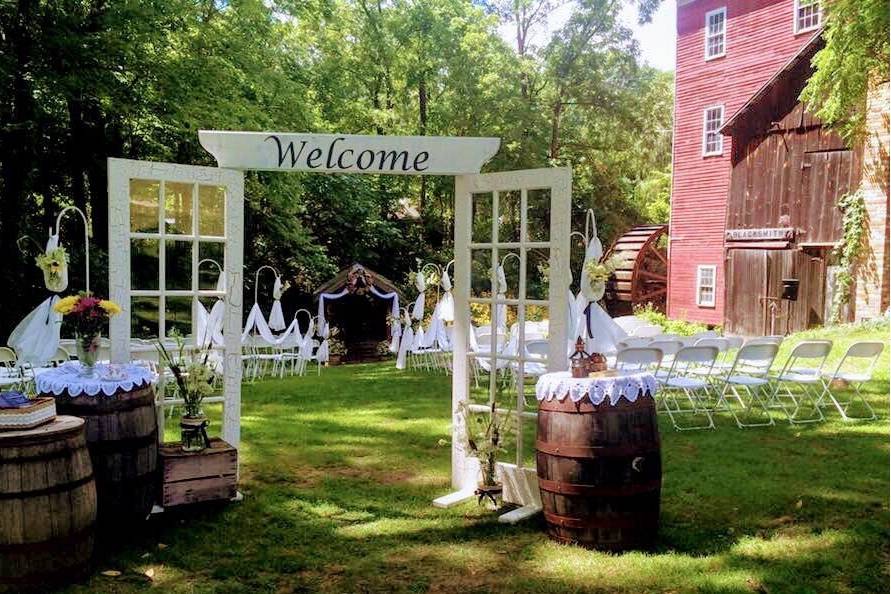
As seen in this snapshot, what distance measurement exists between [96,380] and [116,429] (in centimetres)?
33

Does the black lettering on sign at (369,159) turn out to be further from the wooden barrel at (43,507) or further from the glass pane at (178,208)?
the wooden barrel at (43,507)

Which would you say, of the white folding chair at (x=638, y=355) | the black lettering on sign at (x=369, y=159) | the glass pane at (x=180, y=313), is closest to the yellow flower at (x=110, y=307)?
the black lettering on sign at (x=369, y=159)

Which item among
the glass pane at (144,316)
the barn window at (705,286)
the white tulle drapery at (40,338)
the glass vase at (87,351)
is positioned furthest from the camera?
the barn window at (705,286)

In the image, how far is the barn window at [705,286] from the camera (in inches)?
797

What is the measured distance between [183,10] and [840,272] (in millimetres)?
13977

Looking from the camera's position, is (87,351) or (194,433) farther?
(194,433)

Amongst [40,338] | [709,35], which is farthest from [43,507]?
[709,35]

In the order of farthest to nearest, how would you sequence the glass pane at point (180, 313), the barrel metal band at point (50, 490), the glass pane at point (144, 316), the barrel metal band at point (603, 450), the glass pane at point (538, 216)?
the glass pane at point (538, 216) < the glass pane at point (180, 313) < the glass pane at point (144, 316) < the barrel metal band at point (603, 450) < the barrel metal band at point (50, 490)

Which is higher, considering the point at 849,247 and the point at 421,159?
the point at 421,159

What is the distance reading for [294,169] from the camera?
544cm

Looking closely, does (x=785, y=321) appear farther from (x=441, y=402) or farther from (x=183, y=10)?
(x=183, y=10)

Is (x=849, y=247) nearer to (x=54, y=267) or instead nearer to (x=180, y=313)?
(x=180, y=313)

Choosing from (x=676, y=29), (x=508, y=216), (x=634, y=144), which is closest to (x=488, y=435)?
(x=676, y=29)

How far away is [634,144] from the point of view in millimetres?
30812
